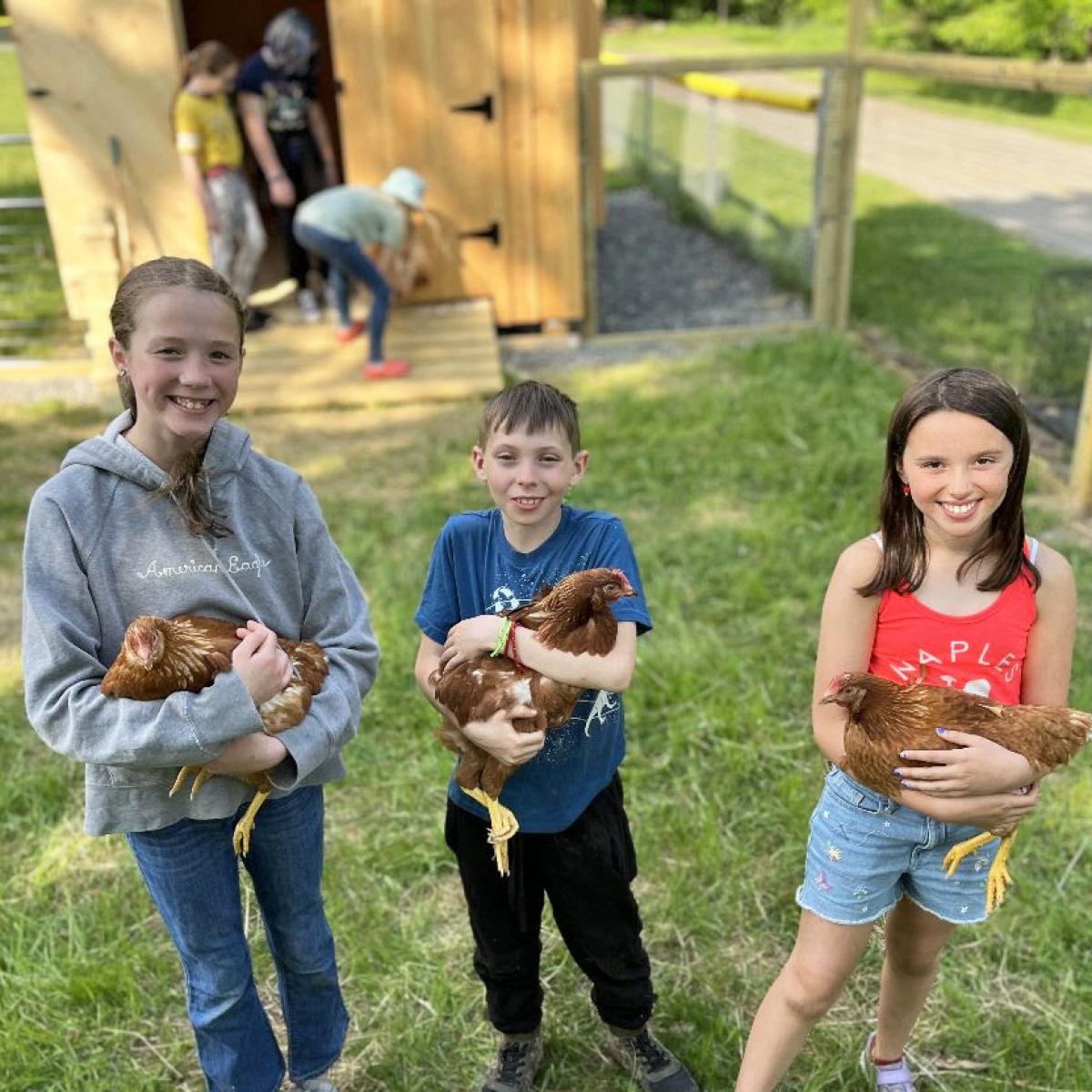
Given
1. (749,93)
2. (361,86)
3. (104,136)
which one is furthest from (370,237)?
(749,93)

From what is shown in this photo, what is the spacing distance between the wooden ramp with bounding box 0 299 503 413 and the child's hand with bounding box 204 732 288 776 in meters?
5.33

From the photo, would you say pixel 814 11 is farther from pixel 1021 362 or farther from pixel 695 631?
pixel 695 631

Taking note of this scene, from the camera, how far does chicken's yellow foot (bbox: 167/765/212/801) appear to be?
71.2 inches

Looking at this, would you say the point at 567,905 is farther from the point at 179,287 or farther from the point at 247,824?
the point at 179,287

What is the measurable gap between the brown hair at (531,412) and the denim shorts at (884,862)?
85cm

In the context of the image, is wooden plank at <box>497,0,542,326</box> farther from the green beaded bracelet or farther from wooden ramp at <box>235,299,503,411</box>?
the green beaded bracelet

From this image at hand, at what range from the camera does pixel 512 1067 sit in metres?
2.42

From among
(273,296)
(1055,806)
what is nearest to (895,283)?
(273,296)

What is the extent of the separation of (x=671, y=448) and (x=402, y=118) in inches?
128

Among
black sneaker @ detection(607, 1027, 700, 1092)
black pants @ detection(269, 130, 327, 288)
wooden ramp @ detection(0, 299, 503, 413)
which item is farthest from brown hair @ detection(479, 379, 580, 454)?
black pants @ detection(269, 130, 327, 288)

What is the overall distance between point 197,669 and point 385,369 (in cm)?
554

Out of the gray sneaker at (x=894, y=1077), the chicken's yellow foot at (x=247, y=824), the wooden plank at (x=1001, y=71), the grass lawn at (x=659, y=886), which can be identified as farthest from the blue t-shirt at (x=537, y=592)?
the wooden plank at (x=1001, y=71)

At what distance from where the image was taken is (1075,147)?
11109mm

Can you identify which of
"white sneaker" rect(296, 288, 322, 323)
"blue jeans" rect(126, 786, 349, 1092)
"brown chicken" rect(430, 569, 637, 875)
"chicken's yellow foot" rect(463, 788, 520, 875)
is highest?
"brown chicken" rect(430, 569, 637, 875)
